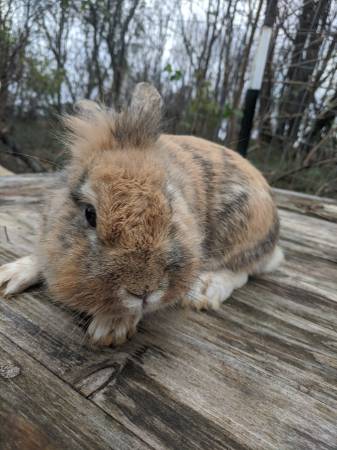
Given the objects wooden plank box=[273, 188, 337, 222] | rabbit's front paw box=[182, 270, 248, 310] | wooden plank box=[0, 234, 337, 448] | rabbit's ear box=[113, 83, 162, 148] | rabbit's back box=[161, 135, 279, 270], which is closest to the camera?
wooden plank box=[0, 234, 337, 448]

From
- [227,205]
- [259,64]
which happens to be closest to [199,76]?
[259,64]

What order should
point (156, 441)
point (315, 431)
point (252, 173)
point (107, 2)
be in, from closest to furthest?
1. point (156, 441)
2. point (315, 431)
3. point (252, 173)
4. point (107, 2)

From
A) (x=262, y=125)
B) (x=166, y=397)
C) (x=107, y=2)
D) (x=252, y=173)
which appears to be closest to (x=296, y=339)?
(x=166, y=397)

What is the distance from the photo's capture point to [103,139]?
1.61 m

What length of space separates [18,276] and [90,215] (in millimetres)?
536

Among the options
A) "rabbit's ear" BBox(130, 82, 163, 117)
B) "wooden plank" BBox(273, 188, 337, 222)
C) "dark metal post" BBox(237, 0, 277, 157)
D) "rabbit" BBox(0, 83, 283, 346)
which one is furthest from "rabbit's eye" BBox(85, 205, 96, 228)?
"dark metal post" BBox(237, 0, 277, 157)

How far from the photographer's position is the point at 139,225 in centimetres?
117

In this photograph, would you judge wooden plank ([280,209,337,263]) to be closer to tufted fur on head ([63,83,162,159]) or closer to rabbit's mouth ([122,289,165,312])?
tufted fur on head ([63,83,162,159])

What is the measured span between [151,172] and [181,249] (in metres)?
0.28

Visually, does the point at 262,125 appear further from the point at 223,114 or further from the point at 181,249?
the point at 181,249

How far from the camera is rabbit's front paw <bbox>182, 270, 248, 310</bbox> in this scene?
171 cm

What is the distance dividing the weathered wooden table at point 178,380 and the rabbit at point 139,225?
12 cm

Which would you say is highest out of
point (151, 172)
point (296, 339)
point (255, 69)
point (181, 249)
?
point (255, 69)

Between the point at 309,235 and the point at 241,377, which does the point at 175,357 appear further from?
the point at 309,235
